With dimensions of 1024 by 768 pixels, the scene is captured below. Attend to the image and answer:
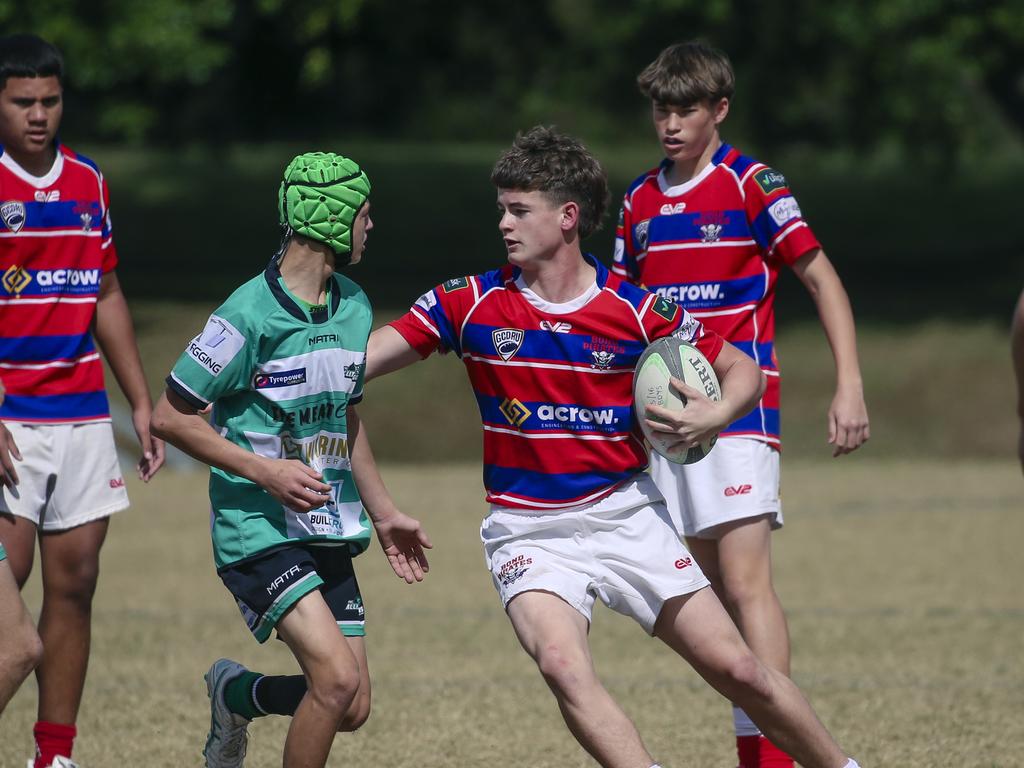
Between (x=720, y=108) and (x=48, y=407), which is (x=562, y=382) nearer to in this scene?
(x=720, y=108)

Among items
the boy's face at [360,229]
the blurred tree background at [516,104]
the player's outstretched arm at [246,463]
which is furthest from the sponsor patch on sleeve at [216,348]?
the blurred tree background at [516,104]

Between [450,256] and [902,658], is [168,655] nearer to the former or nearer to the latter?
[902,658]

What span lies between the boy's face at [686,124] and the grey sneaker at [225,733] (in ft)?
8.18

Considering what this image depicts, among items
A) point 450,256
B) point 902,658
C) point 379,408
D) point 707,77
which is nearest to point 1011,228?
point 450,256

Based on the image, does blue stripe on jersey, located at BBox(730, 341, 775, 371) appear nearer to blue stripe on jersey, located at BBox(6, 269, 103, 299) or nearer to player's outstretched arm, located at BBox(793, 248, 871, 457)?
player's outstretched arm, located at BBox(793, 248, 871, 457)

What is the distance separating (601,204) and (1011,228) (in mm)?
33536

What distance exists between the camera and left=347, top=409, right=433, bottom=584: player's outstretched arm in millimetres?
5039

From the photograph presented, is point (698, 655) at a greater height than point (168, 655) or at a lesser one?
greater

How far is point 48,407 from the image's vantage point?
570cm

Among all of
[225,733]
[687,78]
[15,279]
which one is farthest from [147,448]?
[687,78]

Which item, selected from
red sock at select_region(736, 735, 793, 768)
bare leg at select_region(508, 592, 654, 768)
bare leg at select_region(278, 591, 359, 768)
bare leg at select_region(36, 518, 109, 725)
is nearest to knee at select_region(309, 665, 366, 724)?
bare leg at select_region(278, 591, 359, 768)

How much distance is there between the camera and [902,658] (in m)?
8.25

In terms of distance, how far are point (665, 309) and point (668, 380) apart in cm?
35

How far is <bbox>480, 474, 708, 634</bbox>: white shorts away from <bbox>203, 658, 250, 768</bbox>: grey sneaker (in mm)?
1045
